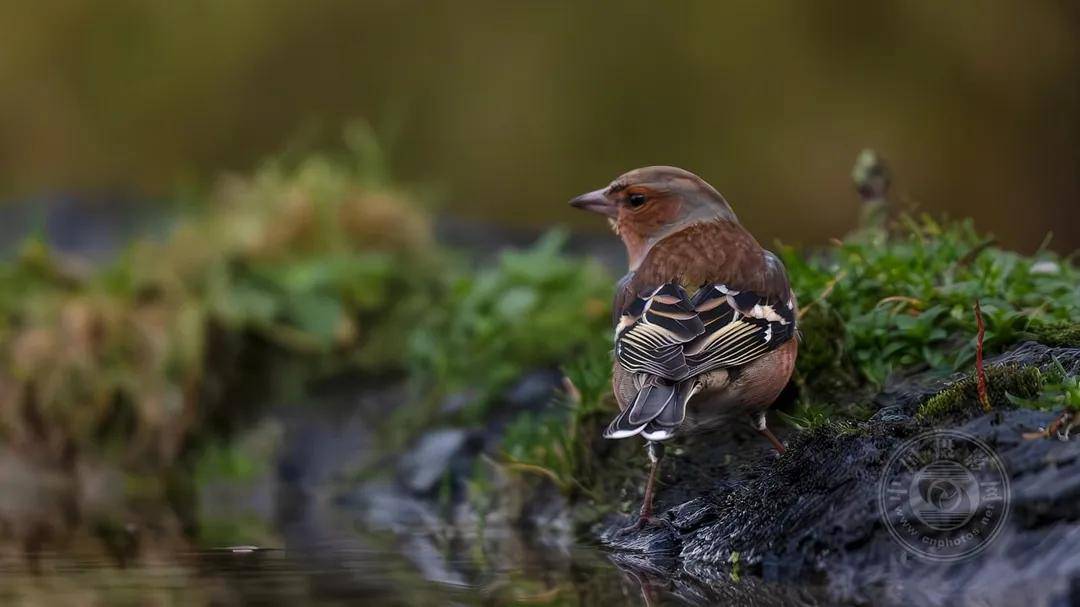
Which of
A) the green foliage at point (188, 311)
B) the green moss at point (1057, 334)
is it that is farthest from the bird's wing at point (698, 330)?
the green foliage at point (188, 311)

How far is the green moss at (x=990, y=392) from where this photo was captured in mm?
3820

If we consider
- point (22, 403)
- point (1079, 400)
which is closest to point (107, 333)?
point (22, 403)

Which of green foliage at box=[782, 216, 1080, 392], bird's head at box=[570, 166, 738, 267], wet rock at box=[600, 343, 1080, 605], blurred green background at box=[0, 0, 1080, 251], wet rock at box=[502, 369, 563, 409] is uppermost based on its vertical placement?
blurred green background at box=[0, 0, 1080, 251]

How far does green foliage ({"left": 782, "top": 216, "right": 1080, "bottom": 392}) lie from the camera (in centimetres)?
459

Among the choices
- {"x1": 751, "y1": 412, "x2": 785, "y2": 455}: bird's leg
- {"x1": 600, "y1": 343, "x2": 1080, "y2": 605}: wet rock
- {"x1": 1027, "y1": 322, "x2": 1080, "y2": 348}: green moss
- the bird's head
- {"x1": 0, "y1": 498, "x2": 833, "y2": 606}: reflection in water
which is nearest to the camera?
{"x1": 600, "y1": 343, "x2": 1080, "y2": 605}: wet rock

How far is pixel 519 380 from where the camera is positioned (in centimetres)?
676

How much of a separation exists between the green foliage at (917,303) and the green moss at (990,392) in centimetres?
50

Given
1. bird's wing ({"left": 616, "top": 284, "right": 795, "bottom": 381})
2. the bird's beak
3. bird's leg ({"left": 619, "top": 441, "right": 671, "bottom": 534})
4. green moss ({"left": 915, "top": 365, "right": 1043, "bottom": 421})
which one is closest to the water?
bird's leg ({"left": 619, "top": 441, "right": 671, "bottom": 534})

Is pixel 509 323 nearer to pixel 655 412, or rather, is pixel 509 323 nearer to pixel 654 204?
pixel 654 204

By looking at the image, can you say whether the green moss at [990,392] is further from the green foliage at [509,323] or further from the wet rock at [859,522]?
the green foliage at [509,323]

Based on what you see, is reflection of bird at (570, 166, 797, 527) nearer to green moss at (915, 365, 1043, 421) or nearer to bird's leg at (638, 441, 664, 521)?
bird's leg at (638, 441, 664, 521)

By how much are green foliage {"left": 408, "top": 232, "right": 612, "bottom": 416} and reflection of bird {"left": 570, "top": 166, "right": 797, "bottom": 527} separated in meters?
1.68

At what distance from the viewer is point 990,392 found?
3.88m

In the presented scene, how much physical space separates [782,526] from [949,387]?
0.68m
